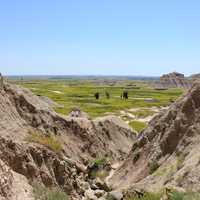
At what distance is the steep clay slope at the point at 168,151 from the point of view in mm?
26691

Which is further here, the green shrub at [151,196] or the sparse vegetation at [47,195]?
the green shrub at [151,196]

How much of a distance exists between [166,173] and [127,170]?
6.81m

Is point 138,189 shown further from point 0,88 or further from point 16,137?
point 0,88

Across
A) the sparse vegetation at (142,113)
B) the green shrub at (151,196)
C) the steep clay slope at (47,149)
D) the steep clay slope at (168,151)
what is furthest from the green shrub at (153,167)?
the sparse vegetation at (142,113)

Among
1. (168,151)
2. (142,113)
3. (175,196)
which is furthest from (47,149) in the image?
(142,113)

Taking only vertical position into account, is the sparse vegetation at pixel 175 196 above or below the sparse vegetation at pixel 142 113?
above

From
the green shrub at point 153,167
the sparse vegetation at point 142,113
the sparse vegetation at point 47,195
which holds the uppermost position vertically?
the sparse vegetation at point 47,195

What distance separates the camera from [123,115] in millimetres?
79875

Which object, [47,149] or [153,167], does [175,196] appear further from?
[47,149]

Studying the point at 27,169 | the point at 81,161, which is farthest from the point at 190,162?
the point at 81,161

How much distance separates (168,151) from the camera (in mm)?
31422

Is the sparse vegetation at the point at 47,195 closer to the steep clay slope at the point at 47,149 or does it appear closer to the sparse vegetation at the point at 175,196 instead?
the steep clay slope at the point at 47,149

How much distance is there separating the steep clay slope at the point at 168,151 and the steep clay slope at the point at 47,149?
3959 mm

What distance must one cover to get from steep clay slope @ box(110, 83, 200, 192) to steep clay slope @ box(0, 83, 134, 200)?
3.96 metres
